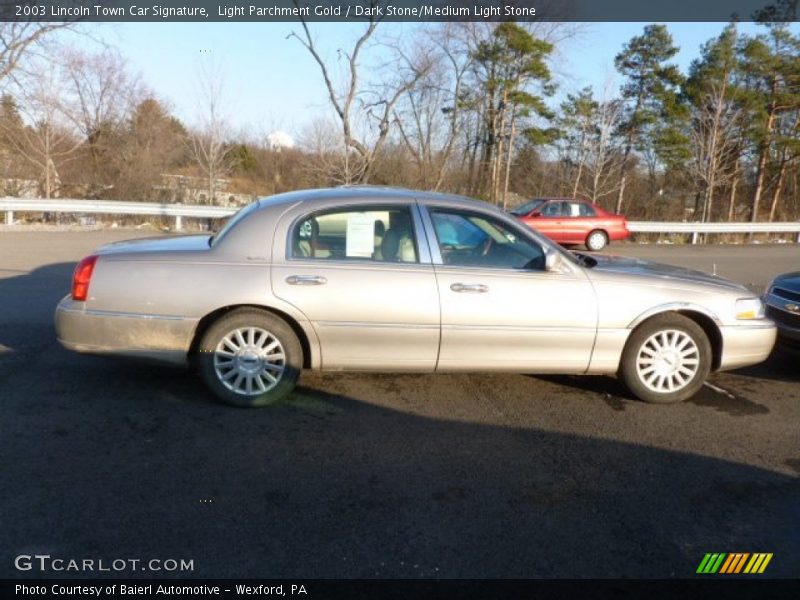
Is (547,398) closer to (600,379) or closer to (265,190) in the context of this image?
(600,379)

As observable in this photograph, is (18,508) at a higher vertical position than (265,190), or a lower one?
lower

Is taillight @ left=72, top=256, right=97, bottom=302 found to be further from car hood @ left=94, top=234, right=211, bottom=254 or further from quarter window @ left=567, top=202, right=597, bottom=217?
quarter window @ left=567, top=202, right=597, bottom=217

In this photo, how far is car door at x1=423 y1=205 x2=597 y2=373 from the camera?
448cm

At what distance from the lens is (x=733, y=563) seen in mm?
2838

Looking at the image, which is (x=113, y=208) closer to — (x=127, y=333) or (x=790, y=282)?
A: (x=127, y=333)

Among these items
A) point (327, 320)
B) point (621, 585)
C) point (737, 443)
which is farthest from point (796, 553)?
point (327, 320)

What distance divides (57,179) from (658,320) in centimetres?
2599

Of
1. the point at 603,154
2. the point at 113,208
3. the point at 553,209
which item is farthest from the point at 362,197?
the point at 603,154

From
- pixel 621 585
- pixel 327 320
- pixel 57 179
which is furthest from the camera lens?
pixel 57 179

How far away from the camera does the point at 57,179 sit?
81.1 ft

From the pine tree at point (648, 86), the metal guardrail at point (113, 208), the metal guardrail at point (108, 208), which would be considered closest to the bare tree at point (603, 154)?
the pine tree at point (648, 86)

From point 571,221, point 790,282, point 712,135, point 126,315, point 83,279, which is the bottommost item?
point 126,315

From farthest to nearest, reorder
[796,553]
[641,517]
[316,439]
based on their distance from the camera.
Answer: [316,439] < [641,517] < [796,553]
